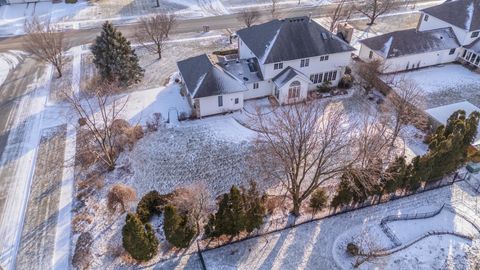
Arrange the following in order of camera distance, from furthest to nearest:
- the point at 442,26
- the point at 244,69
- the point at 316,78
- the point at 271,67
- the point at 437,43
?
the point at 442,26, the point at 437,43, the point at 316,78, the point at 244,69, the point at 271,67

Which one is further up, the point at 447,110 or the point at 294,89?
the point at 294,89

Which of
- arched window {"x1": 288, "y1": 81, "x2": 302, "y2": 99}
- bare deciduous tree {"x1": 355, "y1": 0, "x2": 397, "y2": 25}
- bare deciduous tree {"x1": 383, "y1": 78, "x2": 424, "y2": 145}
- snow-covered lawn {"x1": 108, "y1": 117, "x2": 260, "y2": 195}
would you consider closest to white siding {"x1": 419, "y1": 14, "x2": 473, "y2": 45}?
bare deciduous tree {"x1": 355, "y1": 0, "x2": 397, "y2": 25}

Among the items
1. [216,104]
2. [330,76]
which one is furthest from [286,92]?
[216,104]

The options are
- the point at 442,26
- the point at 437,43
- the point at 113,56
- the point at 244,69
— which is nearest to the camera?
the point at 113,56

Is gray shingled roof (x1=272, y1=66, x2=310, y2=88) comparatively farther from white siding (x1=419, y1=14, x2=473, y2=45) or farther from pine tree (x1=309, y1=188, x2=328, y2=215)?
white siding (x1=419, y1=14, x2=473, y2=45)

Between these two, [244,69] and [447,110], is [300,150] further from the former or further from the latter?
[447,110]

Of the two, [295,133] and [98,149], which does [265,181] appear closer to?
[295,133]

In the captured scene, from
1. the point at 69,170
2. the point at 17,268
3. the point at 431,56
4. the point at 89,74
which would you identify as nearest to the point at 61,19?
the point at 89,74
